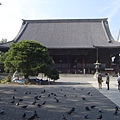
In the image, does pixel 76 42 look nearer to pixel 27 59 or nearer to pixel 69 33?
pixel 69 33

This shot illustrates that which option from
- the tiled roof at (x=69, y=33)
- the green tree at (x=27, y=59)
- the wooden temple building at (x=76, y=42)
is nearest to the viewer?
the green tree at (x=27, y=59)

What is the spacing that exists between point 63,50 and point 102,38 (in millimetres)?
9174

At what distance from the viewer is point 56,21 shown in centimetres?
5219

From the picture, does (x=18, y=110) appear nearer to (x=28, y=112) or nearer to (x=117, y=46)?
(x=28, y=112)

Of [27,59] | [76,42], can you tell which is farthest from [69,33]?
[27,59]

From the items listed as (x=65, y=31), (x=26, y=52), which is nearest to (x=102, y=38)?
(x=65, y=31)

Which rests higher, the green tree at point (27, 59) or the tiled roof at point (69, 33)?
the tiled roof at point (69, 33)

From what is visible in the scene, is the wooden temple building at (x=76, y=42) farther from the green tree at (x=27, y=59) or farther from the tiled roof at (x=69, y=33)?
the green tree at (x=27, y=59)

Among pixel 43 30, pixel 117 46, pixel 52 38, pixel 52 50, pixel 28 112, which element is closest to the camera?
pixel 28 112

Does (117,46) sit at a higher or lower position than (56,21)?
lower

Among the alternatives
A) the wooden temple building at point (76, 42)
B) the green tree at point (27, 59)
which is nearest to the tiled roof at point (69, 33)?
the wooden temple building at point (76, 42)

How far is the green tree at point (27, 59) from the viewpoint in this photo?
2141 cm

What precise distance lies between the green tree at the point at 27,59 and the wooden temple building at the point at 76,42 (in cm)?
1844

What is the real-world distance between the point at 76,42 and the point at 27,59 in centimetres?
2289
